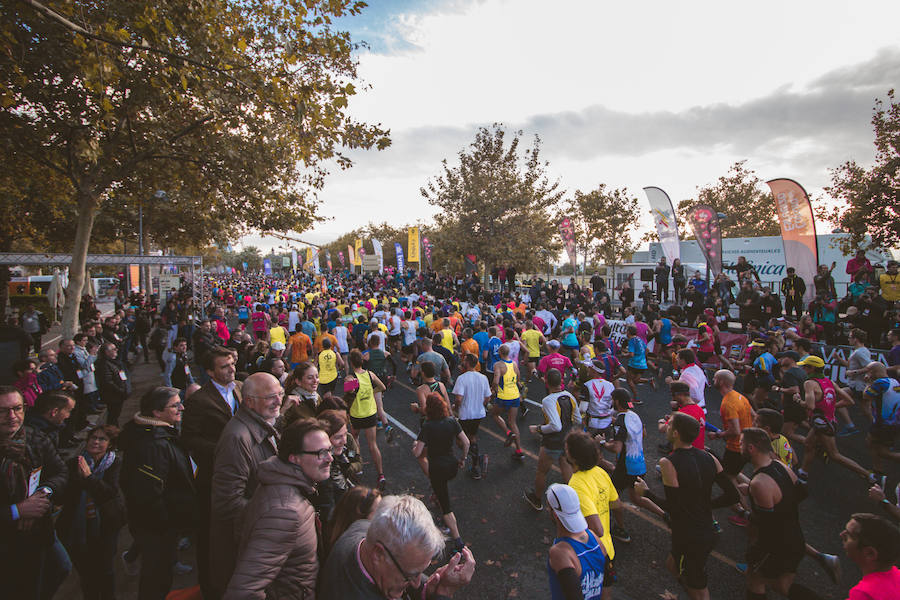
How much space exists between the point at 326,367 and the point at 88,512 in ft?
13.5

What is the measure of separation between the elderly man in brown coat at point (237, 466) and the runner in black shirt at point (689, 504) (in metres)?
3.29

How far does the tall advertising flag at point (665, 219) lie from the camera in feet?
59.0

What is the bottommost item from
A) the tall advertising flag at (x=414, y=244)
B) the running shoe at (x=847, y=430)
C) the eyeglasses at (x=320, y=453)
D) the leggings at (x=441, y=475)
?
the running shoe at (x=847, y=430)

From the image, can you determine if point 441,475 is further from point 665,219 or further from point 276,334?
point 665,219

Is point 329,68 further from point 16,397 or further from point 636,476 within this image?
point 636,476

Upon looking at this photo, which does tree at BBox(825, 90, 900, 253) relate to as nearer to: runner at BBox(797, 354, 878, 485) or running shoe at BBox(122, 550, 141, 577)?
runner at BBox(797, 354, 878, 485)

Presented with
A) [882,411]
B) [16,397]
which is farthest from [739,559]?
[16,397]

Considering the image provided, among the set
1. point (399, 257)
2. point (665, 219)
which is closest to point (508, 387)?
point (665, 219)

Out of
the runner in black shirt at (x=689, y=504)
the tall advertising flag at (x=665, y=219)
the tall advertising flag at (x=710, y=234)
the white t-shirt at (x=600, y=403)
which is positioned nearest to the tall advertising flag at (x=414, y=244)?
the tall advertising flag at (x=665, y=219)

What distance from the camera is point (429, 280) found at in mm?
31625

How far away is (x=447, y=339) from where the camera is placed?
10.0 m

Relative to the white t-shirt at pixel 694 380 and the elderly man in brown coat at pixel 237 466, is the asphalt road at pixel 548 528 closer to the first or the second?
the white t-shirt at pixel 694 380

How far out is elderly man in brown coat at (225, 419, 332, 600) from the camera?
1.88m

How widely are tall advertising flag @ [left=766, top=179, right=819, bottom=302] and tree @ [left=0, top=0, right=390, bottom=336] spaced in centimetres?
1440
